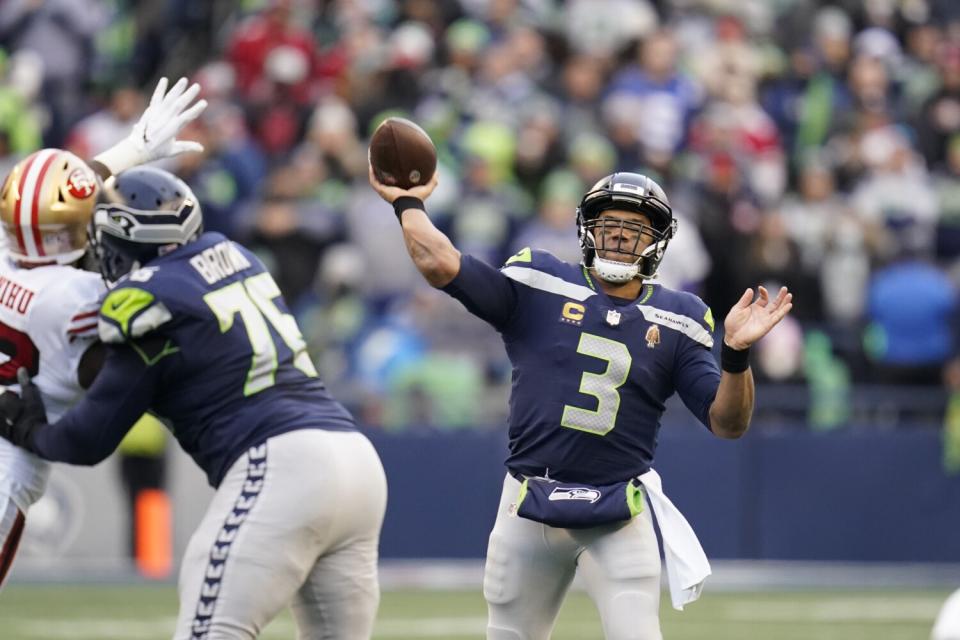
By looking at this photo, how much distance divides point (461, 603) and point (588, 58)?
5.07m

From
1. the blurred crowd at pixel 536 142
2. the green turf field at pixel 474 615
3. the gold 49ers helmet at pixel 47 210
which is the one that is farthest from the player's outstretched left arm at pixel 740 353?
the blurred crowd at pixel 536 142

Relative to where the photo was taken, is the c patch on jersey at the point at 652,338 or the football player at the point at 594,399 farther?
the c patch on jersey at the point at 652,338

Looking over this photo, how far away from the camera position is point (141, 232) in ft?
18.0

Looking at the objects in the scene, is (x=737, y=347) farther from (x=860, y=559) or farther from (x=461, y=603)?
(x=860, y=559)

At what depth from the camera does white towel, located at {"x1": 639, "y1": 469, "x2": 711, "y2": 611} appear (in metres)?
5.91

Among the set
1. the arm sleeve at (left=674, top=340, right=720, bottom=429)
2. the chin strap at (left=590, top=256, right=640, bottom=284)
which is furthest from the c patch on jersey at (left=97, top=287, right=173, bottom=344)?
the arm sleeve at (left=674, top=340, right=720, bottom=429)

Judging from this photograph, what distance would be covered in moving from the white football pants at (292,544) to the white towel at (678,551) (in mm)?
905

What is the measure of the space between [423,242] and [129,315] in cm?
89

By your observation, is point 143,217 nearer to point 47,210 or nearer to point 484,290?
point 47,210

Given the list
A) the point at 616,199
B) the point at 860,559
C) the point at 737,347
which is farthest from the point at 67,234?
the point at 860,559

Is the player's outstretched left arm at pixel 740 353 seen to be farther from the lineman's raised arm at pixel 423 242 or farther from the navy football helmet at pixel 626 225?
the lineman's raised arm at pixel 423 242

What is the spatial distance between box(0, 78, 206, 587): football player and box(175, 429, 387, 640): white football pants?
0.75 meters

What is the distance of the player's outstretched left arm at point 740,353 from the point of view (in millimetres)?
5602

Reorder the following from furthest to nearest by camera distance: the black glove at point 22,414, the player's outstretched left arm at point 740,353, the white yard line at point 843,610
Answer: the white yard line at point 843,610
the black glove at point 22,414
the player's outstretched left arm at point 740,353
